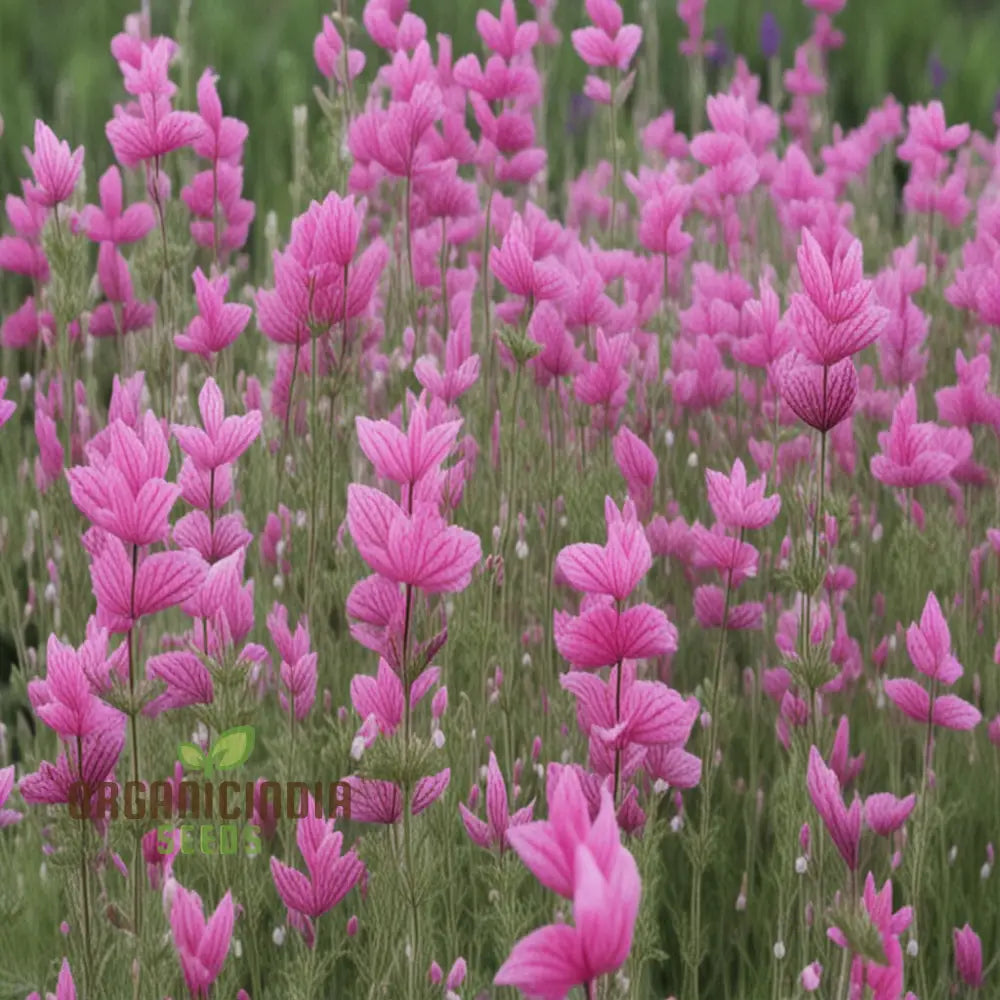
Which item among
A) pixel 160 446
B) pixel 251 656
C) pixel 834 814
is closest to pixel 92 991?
pixel 251 656

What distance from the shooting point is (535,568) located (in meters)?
3.04

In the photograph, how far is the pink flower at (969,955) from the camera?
179 cm

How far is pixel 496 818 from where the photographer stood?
4.96ft

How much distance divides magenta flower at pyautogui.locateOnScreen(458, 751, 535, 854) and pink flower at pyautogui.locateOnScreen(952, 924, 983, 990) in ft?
1.92

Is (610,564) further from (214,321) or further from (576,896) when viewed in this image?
(214,321)

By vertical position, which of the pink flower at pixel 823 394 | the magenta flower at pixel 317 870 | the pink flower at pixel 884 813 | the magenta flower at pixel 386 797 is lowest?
the pink flower at pixel 884 813

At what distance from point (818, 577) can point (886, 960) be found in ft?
1.74

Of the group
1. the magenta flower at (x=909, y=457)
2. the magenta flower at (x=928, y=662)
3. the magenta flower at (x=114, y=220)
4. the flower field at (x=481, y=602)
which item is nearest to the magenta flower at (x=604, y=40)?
the flower field at (x=481, y=602)

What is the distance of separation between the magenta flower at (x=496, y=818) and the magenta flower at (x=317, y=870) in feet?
0.49

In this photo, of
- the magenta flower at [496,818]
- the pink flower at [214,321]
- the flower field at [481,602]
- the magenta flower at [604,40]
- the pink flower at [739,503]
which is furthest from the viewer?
the magenta flower at [604,40]

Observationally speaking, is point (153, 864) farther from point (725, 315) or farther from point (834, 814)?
point (725, 315)

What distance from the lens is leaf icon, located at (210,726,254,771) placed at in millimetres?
1511

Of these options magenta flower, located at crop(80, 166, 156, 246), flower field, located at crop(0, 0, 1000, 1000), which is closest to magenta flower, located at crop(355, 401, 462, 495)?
flower field, located at crop(0, 0, 1000, 1000)

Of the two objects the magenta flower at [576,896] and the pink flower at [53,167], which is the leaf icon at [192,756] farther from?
the pink flower at [53,167]
